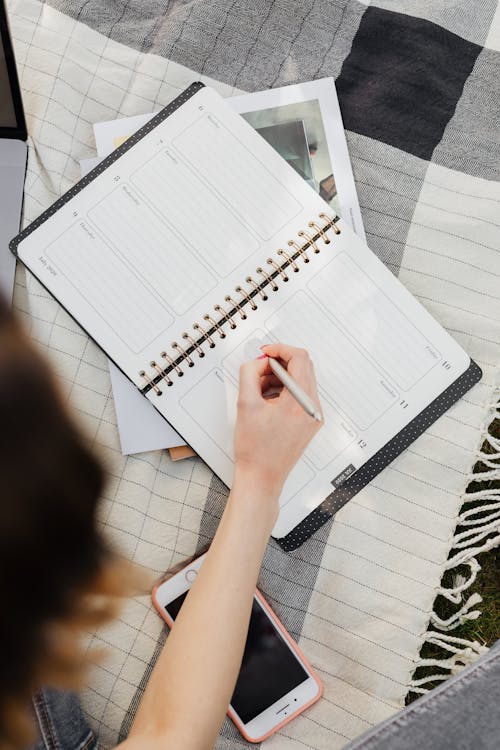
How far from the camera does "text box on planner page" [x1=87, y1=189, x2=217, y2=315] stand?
0.73 meters

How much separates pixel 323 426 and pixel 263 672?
26 cm

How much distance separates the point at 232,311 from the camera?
73 centimetres

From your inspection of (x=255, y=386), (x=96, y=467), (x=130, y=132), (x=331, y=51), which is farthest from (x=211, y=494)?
(x=331, y=51)

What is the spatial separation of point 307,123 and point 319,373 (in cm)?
28

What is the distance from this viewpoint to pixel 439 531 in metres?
0.74

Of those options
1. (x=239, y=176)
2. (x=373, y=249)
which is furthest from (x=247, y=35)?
(x=373, y=249)

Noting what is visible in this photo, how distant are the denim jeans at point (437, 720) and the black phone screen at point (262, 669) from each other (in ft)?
0.39

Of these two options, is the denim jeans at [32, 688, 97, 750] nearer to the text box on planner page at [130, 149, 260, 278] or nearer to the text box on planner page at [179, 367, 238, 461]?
the text box on planner page at [179, 367, 238, 461]

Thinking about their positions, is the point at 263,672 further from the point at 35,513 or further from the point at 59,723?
the point at 35,513

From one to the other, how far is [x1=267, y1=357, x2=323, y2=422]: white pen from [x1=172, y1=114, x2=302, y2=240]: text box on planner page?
166 mm

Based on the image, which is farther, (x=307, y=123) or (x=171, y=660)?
(x=307, y=123)

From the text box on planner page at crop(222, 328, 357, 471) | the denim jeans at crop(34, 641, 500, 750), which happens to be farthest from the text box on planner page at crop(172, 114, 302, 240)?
the denim jeans at crop(34, 641, 500, 750)

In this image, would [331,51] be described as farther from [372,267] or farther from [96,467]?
[96,467]

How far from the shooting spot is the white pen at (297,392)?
63 cm
